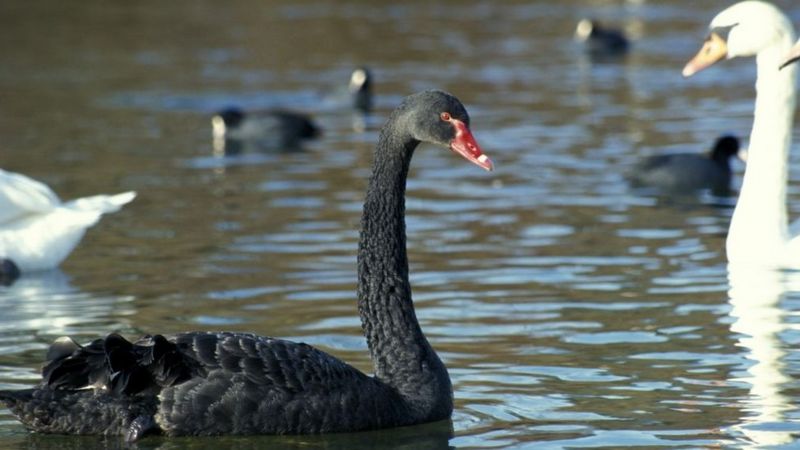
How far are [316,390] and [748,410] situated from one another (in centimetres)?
207

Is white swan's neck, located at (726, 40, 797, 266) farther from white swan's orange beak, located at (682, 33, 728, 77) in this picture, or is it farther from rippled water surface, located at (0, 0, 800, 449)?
white swan's orange beak, located at (682, 33, 728, 77)

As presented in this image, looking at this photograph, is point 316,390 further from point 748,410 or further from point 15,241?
point 15,241

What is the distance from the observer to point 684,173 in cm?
1652

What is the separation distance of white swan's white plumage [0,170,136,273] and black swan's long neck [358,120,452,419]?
4.86 m

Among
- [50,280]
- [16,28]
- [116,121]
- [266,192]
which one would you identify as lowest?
[50,280]

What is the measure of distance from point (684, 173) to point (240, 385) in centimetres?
979

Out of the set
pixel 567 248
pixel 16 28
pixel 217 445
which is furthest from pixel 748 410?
pixel 16 28

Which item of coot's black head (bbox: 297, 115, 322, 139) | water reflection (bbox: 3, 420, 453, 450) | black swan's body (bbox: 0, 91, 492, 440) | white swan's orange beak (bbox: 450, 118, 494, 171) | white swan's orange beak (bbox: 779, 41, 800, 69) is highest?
coot's black head (bbox: 297, 115, 322, 139)

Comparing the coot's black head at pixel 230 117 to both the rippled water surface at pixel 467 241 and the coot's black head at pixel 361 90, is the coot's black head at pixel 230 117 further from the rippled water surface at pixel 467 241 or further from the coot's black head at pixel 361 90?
the coot's black head at pixel 361 90

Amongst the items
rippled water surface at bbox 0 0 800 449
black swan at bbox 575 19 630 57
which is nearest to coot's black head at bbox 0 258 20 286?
rippled water surface at bbox 0 0 800 449

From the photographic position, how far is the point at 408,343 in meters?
8.02

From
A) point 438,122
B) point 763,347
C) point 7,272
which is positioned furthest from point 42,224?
point 763,347

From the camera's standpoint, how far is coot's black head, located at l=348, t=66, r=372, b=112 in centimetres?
2450

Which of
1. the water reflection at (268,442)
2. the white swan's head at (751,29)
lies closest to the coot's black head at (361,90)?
the white swan's head at (751,29)
